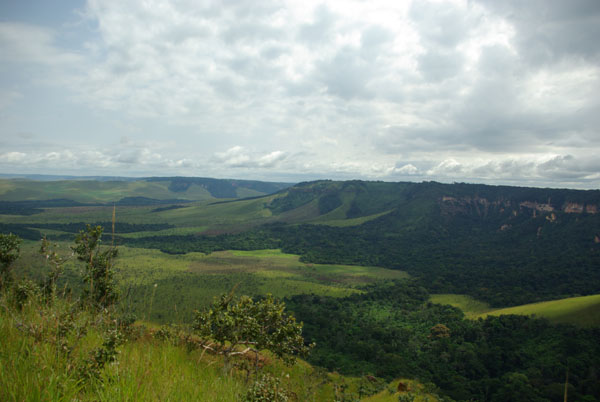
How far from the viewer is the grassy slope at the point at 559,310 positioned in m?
70.2

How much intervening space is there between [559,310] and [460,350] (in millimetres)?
37614

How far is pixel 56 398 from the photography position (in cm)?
271

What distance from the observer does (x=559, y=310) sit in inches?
2980

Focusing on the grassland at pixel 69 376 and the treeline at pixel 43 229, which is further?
the treeline at pixel 43 229

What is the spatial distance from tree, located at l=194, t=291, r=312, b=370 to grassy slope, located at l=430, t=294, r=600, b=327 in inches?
3420

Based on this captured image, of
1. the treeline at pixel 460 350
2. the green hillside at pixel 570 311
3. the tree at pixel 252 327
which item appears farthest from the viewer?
the green hillside at pixel 570 311

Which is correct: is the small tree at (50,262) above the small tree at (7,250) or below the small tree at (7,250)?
above

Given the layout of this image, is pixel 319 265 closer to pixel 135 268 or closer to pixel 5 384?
pixel 135 268

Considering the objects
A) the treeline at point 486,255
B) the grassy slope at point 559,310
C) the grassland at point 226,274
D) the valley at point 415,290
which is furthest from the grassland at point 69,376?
the treeline at point 486,255

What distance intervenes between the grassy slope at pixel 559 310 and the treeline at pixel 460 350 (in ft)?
19.5

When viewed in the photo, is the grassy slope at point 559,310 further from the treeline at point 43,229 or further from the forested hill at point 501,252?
the treeline at point 43,229

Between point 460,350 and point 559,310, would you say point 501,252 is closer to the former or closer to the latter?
point 559,310

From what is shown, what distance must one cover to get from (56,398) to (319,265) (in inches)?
5761

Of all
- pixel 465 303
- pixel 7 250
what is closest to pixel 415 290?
pixel 465 303
